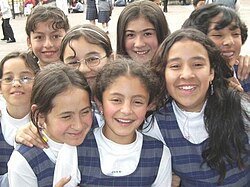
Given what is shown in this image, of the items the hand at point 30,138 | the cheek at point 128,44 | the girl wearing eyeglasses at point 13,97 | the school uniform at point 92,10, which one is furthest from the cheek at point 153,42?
the school uniform at point 92,10

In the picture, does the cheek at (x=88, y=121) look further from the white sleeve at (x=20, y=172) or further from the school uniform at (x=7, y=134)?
the school uniform at (x=7, y=134)

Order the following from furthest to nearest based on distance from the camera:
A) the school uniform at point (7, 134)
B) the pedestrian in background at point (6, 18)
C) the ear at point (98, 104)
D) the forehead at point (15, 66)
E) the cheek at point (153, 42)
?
1. the pedestrian in background at point (6, 18)
2. the cheek at point (153, 42)
3. the forehead at point (15, 66)
4. the school uniform at point (7, 134)
5. the ear at point (98, 104)

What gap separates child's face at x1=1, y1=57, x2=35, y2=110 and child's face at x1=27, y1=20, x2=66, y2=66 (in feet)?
1.48

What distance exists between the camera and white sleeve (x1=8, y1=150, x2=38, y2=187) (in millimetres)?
2038

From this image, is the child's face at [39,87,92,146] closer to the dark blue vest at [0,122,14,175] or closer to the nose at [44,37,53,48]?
the dark blue vest at [0,122,14,175]

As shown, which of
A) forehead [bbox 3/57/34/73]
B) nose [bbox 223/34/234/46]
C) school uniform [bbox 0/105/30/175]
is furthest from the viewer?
nose [bbox 223/34/234/46]

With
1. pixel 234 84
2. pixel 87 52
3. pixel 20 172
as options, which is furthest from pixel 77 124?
pixel 234 84

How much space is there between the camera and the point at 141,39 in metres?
2.82

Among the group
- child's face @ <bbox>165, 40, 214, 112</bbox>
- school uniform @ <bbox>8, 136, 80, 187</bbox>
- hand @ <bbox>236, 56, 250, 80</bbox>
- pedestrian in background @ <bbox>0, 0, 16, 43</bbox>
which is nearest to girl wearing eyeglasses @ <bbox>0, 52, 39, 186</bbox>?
school uniform @ <bbox>8, 136, 80, 187</bbox>

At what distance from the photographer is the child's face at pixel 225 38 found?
2746mm

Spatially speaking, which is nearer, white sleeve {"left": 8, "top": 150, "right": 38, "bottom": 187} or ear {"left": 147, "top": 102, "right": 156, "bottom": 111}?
white sleeve {"left": 8, "top": 150, "right": 38, "bottom": 187}

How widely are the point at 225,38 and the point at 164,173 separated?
42.7 inches

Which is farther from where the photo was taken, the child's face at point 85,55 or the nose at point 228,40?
the nose at point 228,40

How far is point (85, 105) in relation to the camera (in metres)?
2.14
